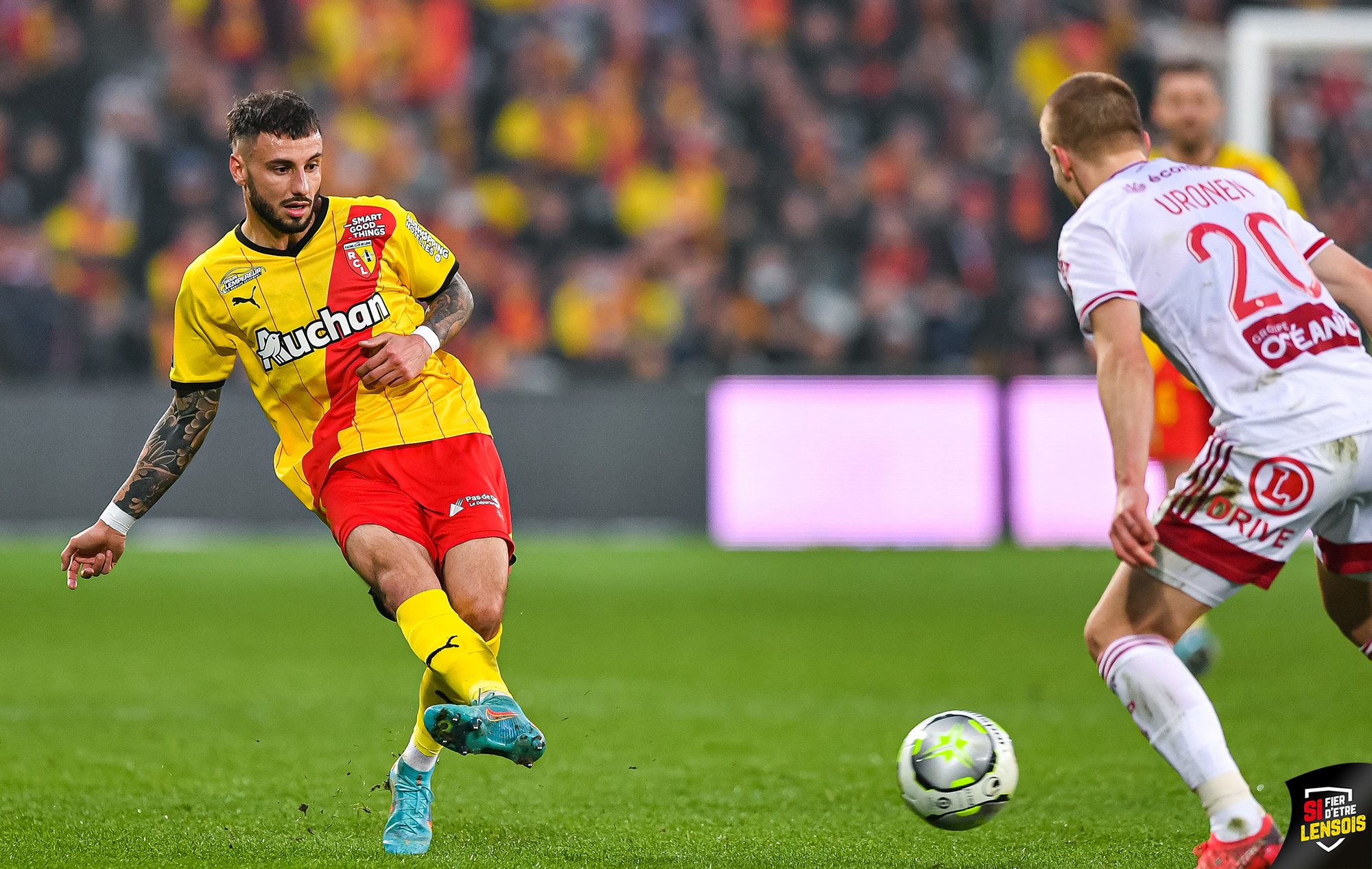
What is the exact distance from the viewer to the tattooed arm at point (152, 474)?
482 cm

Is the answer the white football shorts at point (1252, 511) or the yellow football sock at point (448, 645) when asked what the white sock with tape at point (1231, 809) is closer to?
the white football shorts at point (1252, 511)

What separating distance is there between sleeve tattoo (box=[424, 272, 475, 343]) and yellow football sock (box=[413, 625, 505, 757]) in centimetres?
90

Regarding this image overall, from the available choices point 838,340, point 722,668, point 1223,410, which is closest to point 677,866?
point 1223,410

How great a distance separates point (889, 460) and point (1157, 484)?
8.79 ft

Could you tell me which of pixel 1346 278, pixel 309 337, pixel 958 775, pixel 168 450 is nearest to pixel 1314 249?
pixel 1346 278

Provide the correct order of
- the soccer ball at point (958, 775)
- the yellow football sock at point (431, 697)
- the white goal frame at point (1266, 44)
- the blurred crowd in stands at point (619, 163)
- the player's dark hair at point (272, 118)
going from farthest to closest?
the blurred crowd in stands at point (619, 163)
the white goal frame at point (1266, 44)
the player's dark hair at point (272, 118)
the yellow football sock at point (431, 697)
the soccer ball at point (958, 775)

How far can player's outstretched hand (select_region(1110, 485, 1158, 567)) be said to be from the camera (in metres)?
3.81

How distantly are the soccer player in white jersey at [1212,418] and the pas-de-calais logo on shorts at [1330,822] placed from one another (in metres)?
0.07

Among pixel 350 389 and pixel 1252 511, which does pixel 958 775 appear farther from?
pixel 350 389

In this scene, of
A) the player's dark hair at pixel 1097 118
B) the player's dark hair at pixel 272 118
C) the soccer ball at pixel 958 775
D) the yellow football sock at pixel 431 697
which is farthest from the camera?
the player's dark hair at pixel 272 118

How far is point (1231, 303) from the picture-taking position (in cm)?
389

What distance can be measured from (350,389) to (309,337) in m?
0.19

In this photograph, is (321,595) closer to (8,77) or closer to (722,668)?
(722,668)

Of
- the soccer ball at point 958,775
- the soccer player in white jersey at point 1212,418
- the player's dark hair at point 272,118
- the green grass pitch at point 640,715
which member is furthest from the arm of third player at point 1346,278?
the player's dark hair at point 272,118
